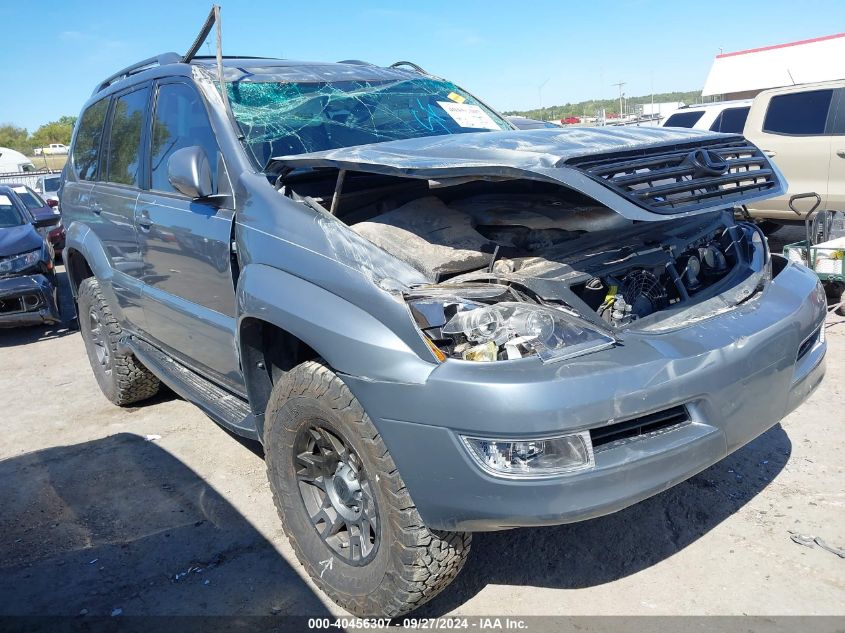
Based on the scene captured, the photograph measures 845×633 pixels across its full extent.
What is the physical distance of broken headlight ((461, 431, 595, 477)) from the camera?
7.07ft

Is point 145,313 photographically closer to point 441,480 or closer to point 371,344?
point 371,344

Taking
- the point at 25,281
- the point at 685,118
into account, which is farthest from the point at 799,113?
the point at 25,281

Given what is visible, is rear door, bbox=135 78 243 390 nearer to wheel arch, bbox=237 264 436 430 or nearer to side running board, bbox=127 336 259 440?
side running board, bbox=127 336 259 440

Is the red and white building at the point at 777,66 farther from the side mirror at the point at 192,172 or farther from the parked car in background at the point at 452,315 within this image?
the side mirror at the point at 192,172

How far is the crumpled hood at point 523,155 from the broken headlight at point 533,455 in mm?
736

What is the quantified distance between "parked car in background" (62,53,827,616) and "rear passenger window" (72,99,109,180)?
136 centimetres

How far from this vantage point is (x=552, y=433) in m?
2.12

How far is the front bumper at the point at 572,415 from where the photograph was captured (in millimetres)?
2133

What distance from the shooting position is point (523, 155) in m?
2.51

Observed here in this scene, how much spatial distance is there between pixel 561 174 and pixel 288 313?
1074 millimetres

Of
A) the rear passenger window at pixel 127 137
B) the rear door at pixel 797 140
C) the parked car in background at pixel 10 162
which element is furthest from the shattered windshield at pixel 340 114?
the parked car in background at pixel 10 162

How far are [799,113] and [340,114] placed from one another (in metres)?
6.83

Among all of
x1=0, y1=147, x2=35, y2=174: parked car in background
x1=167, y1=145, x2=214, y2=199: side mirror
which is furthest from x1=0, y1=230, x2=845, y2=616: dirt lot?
x1=0, y1=147, x2=35, y2=174: parked car in background

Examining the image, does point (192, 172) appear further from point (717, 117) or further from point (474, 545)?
point (717, 117)
